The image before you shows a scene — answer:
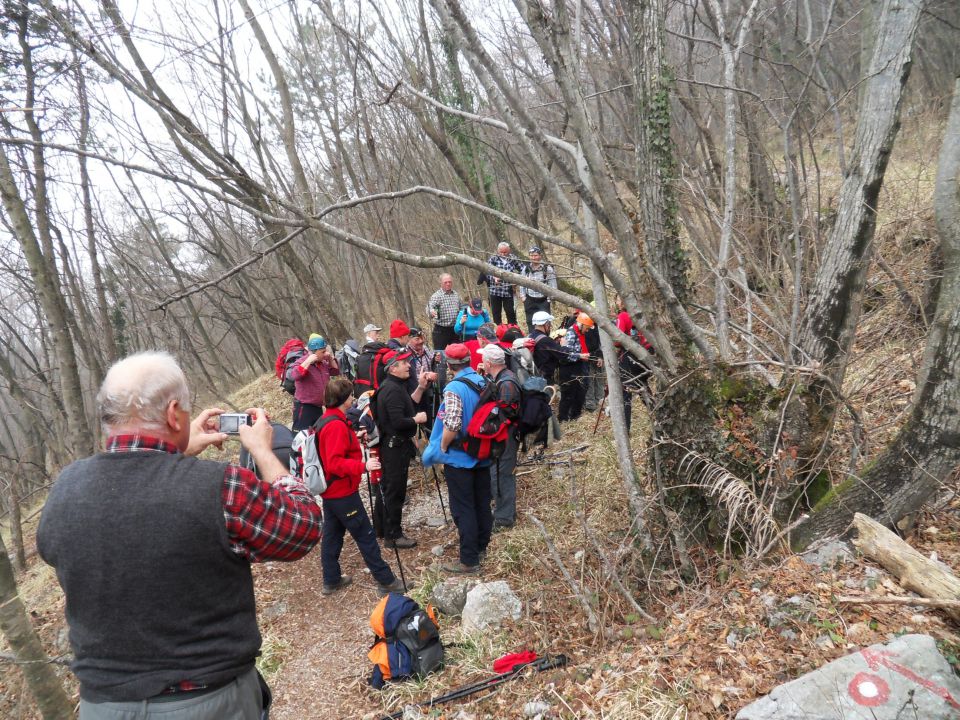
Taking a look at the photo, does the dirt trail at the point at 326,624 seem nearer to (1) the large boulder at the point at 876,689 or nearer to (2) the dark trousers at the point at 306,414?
(2) the dark trousers at the point at 306,414

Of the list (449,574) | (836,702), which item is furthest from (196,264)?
(836,702)

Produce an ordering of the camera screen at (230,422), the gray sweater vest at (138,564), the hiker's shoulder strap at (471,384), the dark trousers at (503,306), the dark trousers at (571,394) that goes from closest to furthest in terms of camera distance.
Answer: the gray sweater vest at (138,564), the camera screen at (230,422), the hiker's shoulder strap at (471,384), the dark trousers at (571,394), the dark trousers at (503,306)

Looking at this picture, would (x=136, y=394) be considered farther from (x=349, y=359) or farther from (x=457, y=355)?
(x=349, y=359)

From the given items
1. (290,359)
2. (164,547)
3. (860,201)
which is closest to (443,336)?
(290,359)

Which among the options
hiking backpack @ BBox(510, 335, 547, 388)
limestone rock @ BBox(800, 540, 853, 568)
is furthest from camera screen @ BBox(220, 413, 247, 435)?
hiking backpack @ BBox(510, 335, 547, 388)

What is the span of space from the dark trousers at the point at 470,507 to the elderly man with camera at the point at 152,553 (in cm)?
331

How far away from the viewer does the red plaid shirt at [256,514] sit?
68.1 inches

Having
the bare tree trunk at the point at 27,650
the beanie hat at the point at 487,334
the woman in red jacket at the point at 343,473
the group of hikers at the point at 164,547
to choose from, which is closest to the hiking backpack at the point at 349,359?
the beanie hat at the point at 487,334

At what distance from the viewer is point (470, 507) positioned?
16.9 feet

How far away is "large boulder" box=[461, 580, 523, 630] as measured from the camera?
4438 mm

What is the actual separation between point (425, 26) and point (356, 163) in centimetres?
673

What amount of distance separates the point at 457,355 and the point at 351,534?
205 centimetres

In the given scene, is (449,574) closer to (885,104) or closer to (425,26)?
(885,104)

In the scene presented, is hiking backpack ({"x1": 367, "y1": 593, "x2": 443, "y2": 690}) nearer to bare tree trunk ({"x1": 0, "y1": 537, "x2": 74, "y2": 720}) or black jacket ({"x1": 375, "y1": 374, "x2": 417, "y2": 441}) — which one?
black jacket ({"x1": 375, "y1": 374, "x2": 417, "y2": 441})
